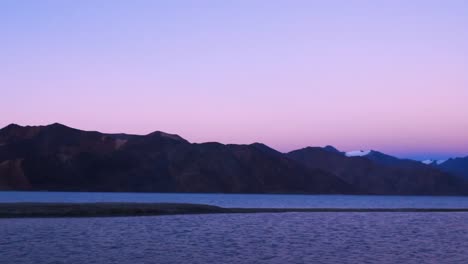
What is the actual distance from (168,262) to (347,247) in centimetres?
1422

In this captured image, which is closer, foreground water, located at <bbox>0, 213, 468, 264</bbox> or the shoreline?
foreground water, located at <bbox>0, 213, 468, 264</bbox>

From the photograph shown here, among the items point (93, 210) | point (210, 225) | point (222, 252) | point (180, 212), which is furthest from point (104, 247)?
point (180, 212)

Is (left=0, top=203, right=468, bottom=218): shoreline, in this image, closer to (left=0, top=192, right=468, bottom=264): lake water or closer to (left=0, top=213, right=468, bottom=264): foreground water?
(left=0, top=192, right=468, bottom=264): lake water

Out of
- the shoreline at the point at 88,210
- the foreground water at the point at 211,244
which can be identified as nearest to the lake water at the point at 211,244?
the foreground water at the point at 211,244

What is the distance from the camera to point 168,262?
118ft

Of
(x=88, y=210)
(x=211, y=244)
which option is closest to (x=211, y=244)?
(x=211, y=244)

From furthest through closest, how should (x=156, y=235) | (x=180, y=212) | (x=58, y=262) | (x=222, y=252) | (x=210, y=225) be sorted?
(x=180, y=212) → (x=210, y=225) → (x=156, y=235) → (x=222, y=252) → (x=58, y=262)

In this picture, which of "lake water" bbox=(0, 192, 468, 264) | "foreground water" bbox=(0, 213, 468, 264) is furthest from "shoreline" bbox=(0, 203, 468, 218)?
"foreground water" bbox=(0, 213, 468, 264)

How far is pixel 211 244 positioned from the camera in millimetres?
46469

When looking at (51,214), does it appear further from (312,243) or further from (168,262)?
(168,262)

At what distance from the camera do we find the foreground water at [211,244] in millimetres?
37906

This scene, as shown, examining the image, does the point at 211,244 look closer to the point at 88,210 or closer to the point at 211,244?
the point at 211,244

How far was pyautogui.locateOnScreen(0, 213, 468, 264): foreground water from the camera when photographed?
124 feet

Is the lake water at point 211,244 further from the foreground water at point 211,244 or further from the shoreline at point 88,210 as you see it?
the shoreline at point 88,210
